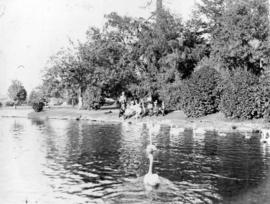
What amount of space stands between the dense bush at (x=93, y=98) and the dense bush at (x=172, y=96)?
1239cm

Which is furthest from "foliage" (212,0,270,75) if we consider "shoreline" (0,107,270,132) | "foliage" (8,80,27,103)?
"foliage" (8,80,27,103)

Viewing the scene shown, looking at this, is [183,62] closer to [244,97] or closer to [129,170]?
[244,97]

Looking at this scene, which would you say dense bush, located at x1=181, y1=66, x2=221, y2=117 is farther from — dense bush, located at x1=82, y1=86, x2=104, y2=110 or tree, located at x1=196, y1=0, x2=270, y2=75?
dense bush, located at x1=82, y1=86, x2=104, y2=110

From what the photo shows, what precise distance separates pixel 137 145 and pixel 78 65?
120 feet

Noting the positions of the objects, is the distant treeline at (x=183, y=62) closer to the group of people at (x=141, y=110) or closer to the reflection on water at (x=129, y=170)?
the group of people at (x=141, y=110)

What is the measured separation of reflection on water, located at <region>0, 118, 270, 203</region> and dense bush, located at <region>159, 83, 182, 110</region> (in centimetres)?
1828

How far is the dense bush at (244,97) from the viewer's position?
106 feet

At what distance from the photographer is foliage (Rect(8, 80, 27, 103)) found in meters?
93.2

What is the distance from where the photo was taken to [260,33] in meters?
36.8

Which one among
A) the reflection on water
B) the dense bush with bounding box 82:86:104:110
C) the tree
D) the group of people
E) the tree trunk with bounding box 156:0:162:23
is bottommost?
the reflection on water

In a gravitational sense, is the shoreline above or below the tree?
below

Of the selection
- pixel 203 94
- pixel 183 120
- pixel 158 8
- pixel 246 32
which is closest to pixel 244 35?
pixel 246 32

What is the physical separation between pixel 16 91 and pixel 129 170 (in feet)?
268

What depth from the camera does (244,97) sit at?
110 ft
